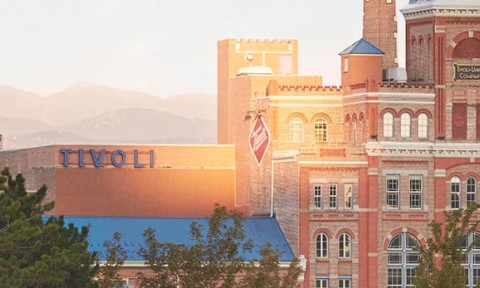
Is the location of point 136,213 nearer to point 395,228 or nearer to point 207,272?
point 395,228

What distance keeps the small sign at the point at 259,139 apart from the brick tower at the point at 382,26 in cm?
1394

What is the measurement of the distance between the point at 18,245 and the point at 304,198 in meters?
43.0

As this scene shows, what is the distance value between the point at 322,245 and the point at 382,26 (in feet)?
76.4

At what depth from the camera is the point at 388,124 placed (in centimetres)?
14138

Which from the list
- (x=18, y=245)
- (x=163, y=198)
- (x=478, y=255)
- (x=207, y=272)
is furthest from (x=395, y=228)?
(x=18, y=245)

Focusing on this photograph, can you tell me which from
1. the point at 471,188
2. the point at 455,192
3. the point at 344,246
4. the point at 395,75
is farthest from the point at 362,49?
the point at 344,246

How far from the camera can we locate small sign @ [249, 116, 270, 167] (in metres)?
145

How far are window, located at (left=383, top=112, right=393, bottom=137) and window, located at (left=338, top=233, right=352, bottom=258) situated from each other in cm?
690

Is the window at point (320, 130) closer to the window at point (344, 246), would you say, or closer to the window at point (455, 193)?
the window at point (344, 246)

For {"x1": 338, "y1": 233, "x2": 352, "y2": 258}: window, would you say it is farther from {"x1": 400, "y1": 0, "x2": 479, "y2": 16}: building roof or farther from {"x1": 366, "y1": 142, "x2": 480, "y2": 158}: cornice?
{"x1": 400, "y1": 0, "x2": 479, "y2": 16}: building roof

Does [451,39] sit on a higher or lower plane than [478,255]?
higher

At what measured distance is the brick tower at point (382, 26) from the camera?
514 ft

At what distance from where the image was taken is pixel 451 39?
142 m

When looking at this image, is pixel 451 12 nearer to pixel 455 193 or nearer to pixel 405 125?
pixel 405 125
